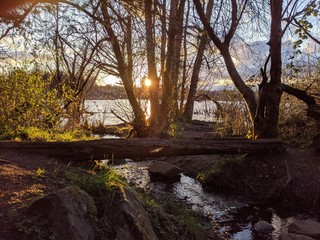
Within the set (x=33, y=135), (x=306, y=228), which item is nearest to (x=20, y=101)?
(x=33, y=135)

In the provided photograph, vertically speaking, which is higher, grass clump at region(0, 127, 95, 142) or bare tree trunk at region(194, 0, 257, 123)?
bare tree trunk at region(194, 0, 257, 123)

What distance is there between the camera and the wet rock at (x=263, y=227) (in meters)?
5.62

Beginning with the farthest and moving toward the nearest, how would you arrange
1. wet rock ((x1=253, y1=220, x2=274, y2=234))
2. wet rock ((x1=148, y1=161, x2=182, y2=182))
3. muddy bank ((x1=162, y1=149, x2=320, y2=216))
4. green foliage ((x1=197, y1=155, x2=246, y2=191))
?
1. wet rock ((x1=148, y1=161, x2=182, y2=182))
2. green foliage ((x1=197, y1=155, x2=246, y2=191))
3. muddy bank ((x1=162, y1=149, x2=320, y2=216))
4. wet rock ((x1=253, y1=220, x2=274, y2=234))

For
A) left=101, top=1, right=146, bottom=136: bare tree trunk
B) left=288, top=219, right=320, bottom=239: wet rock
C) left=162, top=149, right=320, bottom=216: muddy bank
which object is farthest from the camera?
left=101, top=1, right=146, bottom=136: bare tree trunk

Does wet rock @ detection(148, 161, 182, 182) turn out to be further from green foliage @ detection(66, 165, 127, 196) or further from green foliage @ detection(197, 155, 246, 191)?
green foliage @ detection(66, 165, 127, 196)

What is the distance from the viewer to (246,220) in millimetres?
6164

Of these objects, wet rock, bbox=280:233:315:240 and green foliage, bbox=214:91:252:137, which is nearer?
wet rock, bbox=280:233:315:240

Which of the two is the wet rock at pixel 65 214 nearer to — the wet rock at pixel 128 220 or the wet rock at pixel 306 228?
the wet rock at pixel 128 220

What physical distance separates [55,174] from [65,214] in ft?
4.79

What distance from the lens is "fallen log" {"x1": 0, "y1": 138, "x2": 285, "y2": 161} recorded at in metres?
6.15

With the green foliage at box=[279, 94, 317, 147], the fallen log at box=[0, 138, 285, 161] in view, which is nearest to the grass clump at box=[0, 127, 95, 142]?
the fallen log at box=[0, 138, 285, 161]

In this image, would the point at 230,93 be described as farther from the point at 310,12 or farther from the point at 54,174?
the point at 54,174

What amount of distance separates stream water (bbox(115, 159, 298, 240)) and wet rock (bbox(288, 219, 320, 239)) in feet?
0.66

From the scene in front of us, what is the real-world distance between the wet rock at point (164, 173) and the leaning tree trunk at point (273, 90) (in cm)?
229
